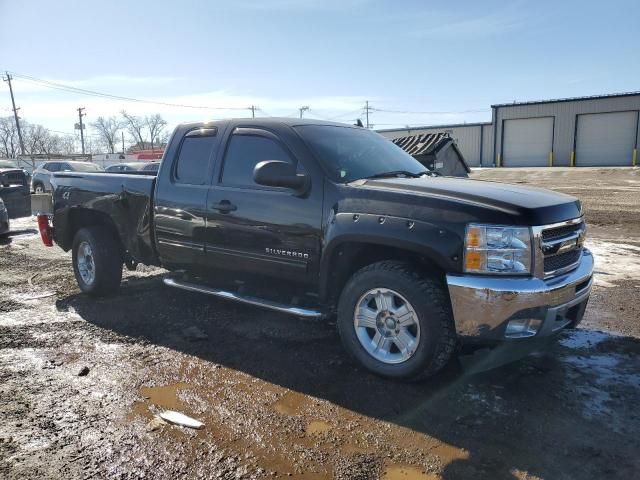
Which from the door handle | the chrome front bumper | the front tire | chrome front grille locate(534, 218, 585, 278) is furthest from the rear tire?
chrome front grille locate(534, 218, 585, 278)

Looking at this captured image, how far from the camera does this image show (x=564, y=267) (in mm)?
3631

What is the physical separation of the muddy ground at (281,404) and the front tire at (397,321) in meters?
0.18

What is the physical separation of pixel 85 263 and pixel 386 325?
411 cm

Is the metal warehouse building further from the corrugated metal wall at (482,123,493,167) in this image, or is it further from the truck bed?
the truck bed

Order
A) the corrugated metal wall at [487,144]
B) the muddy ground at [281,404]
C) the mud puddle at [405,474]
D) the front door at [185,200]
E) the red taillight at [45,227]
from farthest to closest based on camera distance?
the corrugated metal wall at [487,144]
the red taillight at [45,227]
the front door at [185,200]
the muddy ground at [281,404]
the mud puddle at [405,474]

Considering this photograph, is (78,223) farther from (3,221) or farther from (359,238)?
(3,221)

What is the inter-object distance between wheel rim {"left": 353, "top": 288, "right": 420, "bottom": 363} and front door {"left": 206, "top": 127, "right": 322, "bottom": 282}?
56 cm

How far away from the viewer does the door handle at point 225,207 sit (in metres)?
4.56

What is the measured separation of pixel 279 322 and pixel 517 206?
2692 mm

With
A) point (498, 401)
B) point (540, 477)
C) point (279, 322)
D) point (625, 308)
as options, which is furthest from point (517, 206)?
point (625, 308)

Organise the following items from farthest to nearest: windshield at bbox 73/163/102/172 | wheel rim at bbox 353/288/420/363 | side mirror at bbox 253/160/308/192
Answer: windshield at bbox 73/163/102/172 → side mirror at bbox 253/160/308/192 → wheel rim at bbox 353/288/420/363

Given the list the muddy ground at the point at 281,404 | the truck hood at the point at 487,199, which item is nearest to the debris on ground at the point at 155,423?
the muddy ground at the point at 281,404

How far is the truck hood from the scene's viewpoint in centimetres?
330

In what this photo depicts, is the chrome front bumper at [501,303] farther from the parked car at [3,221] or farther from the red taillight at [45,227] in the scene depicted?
the parked car at [3,221]
